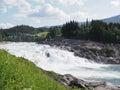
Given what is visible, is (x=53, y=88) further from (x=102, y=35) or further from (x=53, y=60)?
(x=102, y=35)

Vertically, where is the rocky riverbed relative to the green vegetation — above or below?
below

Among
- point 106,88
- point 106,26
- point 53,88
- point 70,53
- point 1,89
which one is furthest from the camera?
point 106,26

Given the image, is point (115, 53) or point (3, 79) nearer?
point (3, 79)

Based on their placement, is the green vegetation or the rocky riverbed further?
the green vegetation

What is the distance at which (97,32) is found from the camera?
120125mm

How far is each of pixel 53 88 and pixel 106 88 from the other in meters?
9.62

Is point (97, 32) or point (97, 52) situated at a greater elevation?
point (97, 32)

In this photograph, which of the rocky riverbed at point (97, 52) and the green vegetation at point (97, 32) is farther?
the green vegetation at point (97, 32)


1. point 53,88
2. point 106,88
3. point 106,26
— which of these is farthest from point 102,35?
point 53,88

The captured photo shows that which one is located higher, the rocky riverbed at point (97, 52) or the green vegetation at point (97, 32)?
the green vegetation at point (97, 32)

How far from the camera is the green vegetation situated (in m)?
116

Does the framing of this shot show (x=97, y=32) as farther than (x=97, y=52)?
Yes

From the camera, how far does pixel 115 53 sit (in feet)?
325

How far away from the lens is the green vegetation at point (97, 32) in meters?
116
